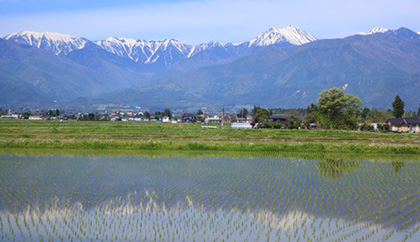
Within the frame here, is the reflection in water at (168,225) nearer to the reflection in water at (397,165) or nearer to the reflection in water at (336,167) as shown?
the reflection in water at (336,167)

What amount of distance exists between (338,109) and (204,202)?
2563 inches

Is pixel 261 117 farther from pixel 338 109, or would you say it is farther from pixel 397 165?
pixel 397 165

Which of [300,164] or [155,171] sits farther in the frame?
[300,164]

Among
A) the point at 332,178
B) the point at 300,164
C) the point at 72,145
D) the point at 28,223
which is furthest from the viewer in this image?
the point at 72,145

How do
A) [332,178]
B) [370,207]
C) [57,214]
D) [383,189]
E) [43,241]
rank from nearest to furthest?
[43,241], [57,214], [370,207], [383,189], [332,178]

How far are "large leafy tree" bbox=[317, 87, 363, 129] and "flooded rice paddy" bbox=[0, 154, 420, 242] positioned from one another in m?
51.7

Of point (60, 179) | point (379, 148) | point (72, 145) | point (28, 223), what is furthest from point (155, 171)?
point (379, 148)

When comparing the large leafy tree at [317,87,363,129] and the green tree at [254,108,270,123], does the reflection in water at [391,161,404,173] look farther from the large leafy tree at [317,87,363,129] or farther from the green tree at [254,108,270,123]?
the green tree at [254,108,270,123]

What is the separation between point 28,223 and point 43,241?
1.71 metres

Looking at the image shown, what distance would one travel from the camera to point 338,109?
3036 inches

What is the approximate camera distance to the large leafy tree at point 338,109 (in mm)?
75812

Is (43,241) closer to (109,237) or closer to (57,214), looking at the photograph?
(109,237)

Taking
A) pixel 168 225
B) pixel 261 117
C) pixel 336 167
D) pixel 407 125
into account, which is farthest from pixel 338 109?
pixel 168 225

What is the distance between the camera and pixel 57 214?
45.4ft
